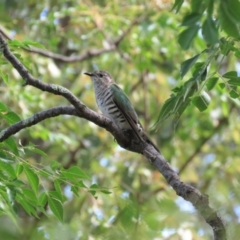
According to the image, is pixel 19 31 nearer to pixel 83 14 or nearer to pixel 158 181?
pixel 83 14

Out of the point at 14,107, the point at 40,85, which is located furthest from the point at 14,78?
the point at 40,85

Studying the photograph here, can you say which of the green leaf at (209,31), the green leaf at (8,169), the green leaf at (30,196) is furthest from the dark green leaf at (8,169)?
the green leaf at (209,31)

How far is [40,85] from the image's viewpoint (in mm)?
2797

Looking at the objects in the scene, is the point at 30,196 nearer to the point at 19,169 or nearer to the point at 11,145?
the point at 19,169

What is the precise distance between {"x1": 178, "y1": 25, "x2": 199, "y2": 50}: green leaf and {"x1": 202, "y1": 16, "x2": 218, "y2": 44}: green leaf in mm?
57

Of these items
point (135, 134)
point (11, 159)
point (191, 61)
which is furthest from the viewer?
point (135, 134)

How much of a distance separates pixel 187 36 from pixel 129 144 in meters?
1.42

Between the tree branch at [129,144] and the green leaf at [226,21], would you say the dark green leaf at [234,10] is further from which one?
the tree branch at [129,144]

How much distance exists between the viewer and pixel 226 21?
173cm

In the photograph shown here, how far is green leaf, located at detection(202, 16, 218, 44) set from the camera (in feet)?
5.65

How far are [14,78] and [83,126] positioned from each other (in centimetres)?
141

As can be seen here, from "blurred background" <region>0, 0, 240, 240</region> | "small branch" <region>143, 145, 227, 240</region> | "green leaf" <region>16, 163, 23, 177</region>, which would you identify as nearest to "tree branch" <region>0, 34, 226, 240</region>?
"small branch" <region>143, 145, 227, 240</region>

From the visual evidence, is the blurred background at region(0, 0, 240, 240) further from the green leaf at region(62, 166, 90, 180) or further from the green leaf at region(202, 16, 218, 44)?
the green leaf at region(202, 16, 218, 44)

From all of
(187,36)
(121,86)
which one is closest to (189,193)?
(187,36)
